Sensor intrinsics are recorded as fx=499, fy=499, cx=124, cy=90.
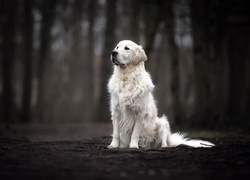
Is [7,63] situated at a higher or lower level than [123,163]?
higher

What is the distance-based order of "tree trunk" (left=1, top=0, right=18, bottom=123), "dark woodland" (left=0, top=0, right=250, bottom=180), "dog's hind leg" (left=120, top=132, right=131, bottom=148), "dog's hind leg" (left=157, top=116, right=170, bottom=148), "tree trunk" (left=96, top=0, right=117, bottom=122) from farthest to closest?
"tree trunk" (left=96, top=0, right=117, bottom=122) → "tree trunk" (left=1, top=0, right=18, bottom=123) → "dog's hind leg" (left=157, top=116, right=170, bottom=148) → "dog's hind leg" (left=120, top=132, right=131, bottom=148) → "dark woodland" (left=0, top=0, right=250, bottom=180)

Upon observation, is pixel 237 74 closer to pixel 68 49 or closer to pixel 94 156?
pixel 68 49

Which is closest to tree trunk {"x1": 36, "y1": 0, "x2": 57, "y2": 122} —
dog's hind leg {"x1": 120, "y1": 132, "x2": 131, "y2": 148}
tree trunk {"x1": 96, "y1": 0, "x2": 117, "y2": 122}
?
tree trunk {"x1": 96, "y1": 0, "x2": 117, "y2": 122}

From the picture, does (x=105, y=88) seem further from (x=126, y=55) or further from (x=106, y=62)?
(x=126, y=55)

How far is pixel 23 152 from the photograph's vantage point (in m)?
8.96

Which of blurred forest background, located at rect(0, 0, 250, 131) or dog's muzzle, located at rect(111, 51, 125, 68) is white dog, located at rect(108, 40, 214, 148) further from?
blurred forest background, located at rect(0, 0, 250, 131)

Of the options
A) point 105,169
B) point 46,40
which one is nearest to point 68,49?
point 46,40

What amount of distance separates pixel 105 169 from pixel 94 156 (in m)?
→ 1.37

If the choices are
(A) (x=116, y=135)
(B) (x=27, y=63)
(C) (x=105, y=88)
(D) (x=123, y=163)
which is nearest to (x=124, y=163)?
(D) (x=123, y=163)

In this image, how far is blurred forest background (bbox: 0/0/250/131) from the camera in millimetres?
20156

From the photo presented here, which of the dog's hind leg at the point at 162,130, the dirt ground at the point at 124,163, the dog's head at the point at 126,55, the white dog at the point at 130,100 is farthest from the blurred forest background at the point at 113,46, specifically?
the dirt ground at the point at 124,163

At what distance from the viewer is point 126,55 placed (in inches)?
389

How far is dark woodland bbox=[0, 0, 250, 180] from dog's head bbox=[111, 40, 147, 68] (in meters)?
1.78

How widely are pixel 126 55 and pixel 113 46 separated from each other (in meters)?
20.6
